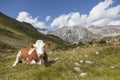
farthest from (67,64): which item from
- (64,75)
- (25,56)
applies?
(25,56)

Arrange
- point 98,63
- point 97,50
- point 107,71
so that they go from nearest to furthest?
point 107,71, point 98,63, point 97,50

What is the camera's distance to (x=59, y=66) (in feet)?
71.9

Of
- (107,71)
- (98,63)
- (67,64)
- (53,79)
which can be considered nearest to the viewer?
(53,79)

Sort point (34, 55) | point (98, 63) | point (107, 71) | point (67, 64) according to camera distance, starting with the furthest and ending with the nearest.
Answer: point (34, 55) → point (98, 63) → point (67, 64) → point (107, 71)

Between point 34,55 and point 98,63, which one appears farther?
point 34,55

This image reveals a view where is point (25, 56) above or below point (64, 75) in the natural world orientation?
above

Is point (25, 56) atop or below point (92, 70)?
atop

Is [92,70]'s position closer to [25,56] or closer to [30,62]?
[30,62]

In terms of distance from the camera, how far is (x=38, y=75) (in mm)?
18969

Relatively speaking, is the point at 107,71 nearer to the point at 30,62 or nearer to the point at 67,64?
the point at 67,64

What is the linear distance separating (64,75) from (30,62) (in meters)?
9.03

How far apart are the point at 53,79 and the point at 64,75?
1.30 meters

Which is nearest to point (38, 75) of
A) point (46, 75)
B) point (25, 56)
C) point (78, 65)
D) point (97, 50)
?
point (46, 75)

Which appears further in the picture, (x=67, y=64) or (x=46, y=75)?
(x=67, y=64)
